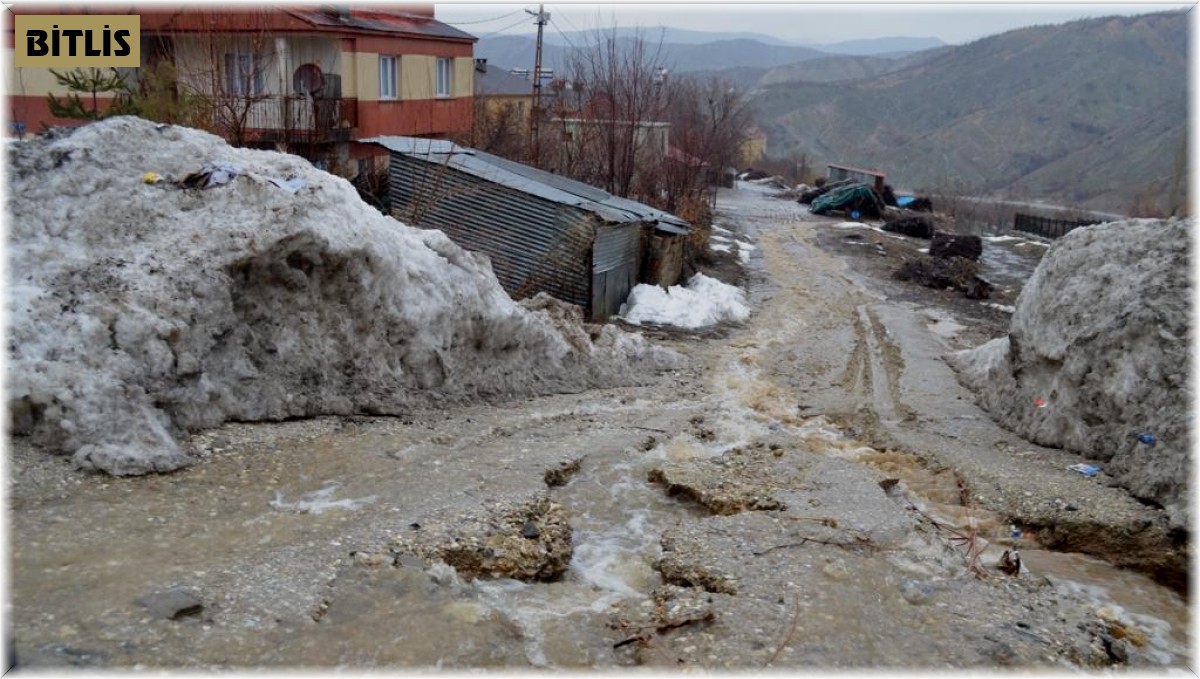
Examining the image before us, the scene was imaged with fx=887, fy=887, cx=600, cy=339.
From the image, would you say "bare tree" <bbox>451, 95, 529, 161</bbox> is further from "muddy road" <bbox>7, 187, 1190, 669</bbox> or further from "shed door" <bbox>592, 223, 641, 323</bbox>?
"muddy road" <bbox>7, 187, 1190, 669</bbox>

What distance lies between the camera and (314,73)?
19266 mm

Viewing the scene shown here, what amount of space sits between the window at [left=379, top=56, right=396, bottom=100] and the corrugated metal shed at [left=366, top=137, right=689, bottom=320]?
7.74m

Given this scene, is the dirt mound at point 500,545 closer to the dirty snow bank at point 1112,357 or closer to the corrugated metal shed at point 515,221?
the dirty snow bank at point 1112,357

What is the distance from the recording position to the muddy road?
4395mm

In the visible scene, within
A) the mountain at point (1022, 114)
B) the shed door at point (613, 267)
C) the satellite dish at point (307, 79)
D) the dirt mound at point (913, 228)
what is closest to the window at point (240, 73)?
the satellite dish at point (307, 79)

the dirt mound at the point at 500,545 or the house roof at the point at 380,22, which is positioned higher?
the house roof at the point at 380,22

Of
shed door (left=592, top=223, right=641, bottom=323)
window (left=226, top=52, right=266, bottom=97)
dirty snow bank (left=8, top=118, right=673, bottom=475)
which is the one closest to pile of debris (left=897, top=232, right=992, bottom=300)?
shed door (left=592, top=223, right=641, bottom=323)

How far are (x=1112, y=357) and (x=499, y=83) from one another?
2898cm

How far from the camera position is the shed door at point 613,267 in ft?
42.1

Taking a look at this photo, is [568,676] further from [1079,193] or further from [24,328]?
[1079,193]

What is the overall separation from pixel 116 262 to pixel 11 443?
67.2 inches

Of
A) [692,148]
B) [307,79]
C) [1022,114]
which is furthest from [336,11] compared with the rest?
[1022,114]

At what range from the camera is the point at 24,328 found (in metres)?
5.89

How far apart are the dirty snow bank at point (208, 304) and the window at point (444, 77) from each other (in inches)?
575
